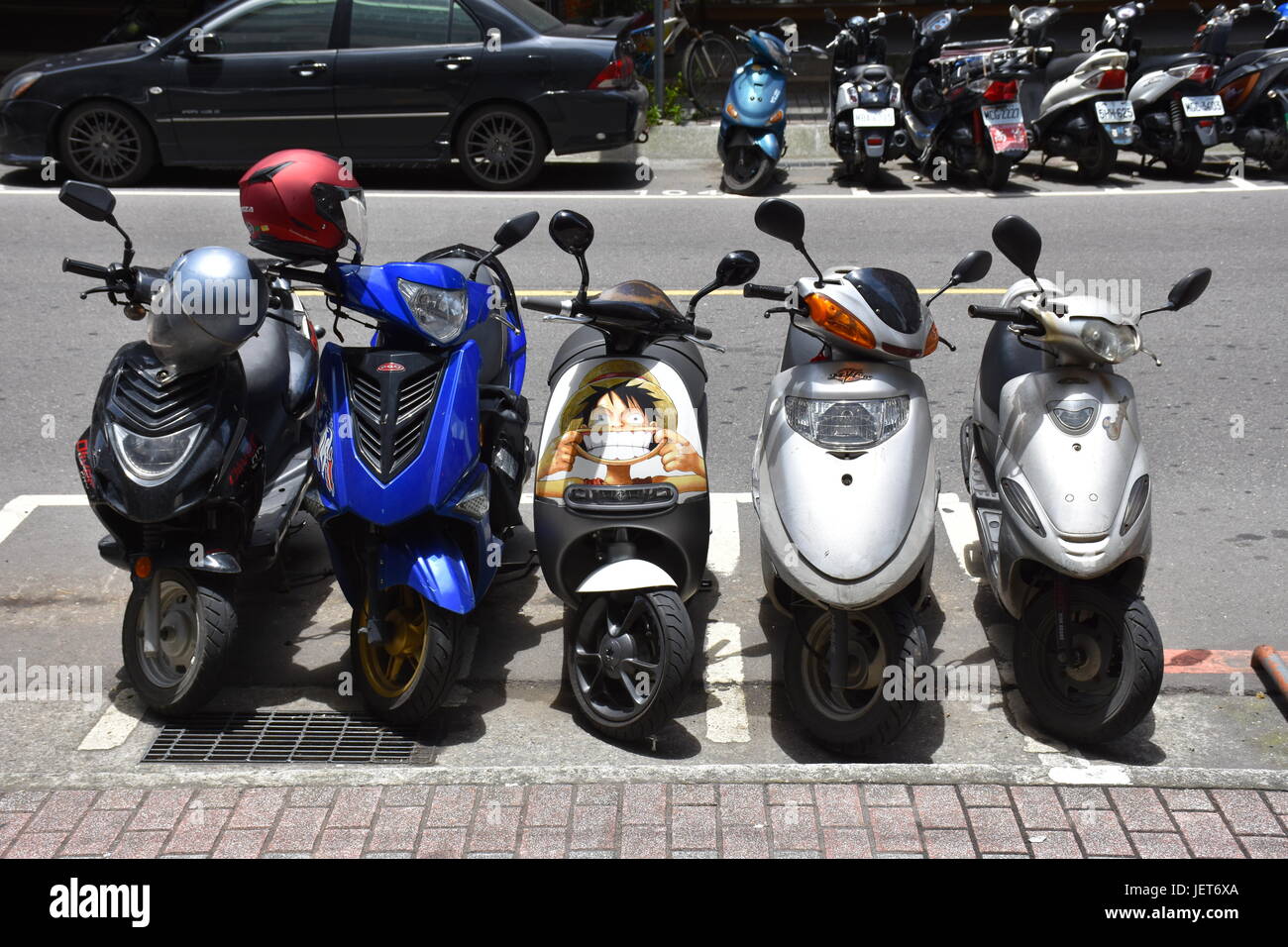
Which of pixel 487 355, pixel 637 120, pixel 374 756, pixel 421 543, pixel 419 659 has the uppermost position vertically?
pixel 637 120

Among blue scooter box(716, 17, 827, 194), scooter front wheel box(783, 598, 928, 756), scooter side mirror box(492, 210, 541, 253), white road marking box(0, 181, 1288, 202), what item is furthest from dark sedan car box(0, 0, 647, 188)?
scooter front wheel box(783, 598, 928, 756)

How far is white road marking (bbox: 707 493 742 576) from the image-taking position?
228 inches

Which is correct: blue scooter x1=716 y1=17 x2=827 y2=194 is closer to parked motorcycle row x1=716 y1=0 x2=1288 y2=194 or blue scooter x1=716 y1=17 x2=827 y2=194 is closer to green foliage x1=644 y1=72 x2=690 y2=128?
parked motorcycle row x1=716 y1=0 x2=1288 y2=194

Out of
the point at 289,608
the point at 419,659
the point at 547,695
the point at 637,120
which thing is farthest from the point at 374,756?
the point at 637,120

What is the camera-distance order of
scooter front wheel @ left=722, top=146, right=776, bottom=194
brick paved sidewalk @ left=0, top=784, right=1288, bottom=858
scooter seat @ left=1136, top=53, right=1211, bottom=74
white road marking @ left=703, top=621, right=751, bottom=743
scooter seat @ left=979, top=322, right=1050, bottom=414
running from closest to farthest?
1. brick paved sidewalk @ left=0, top=784, right=1288, bottom=858
2. white road marking @ left=703, top=621, right=751, bottom=743
3. scooter seat @ left=979, top=322, right=1050, bottom=414
4. scooter front wheel @ left=722, top=146, right=776, bottom=194
5. scooter seat @ left=1136, top=53, right=1211, bottom=74

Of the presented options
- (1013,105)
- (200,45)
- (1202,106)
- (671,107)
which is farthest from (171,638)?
(671,107)

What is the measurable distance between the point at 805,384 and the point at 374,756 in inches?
74.2

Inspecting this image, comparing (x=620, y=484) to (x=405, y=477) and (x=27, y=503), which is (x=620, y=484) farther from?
(x=27, y=503)

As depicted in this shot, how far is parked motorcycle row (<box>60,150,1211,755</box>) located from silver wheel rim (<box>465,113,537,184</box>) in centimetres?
718

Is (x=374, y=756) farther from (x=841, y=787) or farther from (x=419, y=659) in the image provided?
(x=841, y=787)

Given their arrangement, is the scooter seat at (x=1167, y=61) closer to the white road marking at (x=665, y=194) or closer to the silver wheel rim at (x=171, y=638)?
the white road marking at (x=665, y=194)

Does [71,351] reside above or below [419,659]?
above

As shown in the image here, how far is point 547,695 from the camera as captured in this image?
493 cm

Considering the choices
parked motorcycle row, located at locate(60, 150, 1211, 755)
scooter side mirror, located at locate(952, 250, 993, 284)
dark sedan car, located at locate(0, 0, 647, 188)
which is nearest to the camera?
parked motorcycle row, located at locate(60, 150, 1211, 755)
